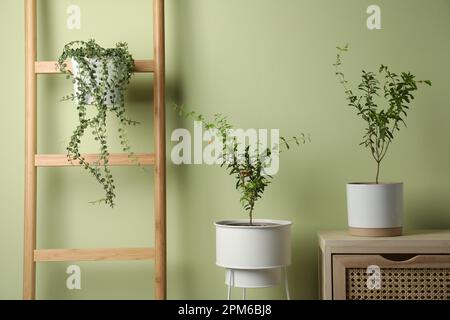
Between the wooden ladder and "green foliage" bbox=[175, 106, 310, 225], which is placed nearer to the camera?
"green foliage" bbox=[175, 106, 310, 225]

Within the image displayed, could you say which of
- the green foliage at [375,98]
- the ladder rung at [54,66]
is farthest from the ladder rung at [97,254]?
the green foliage at [375,98]

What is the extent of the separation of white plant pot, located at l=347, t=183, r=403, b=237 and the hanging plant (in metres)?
0.82

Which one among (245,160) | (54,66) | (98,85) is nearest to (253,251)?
(245,160)

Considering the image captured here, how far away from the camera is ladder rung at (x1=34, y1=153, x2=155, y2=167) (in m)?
2.24

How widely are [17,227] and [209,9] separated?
110 centimetres

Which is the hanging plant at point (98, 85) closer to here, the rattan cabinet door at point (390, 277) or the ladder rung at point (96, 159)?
the ladder rung at point (96, 159)

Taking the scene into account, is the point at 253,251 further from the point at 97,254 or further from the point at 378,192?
the point at 97,254

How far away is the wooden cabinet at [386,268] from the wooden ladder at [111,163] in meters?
0.60

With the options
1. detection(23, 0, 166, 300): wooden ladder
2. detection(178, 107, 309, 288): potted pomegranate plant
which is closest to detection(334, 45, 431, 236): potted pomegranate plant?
detection(178, 107, 309, 288): potted pomegranate plant

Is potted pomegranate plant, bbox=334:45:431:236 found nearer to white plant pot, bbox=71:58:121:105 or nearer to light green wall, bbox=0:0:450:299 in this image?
light green wall, bbox=0:0:450:299

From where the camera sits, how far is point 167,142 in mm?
2383

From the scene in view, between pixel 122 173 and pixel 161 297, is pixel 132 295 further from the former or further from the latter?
pixel 122 173

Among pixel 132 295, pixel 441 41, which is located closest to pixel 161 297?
pixel 132 295

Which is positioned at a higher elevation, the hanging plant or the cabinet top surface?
the hanging plant
